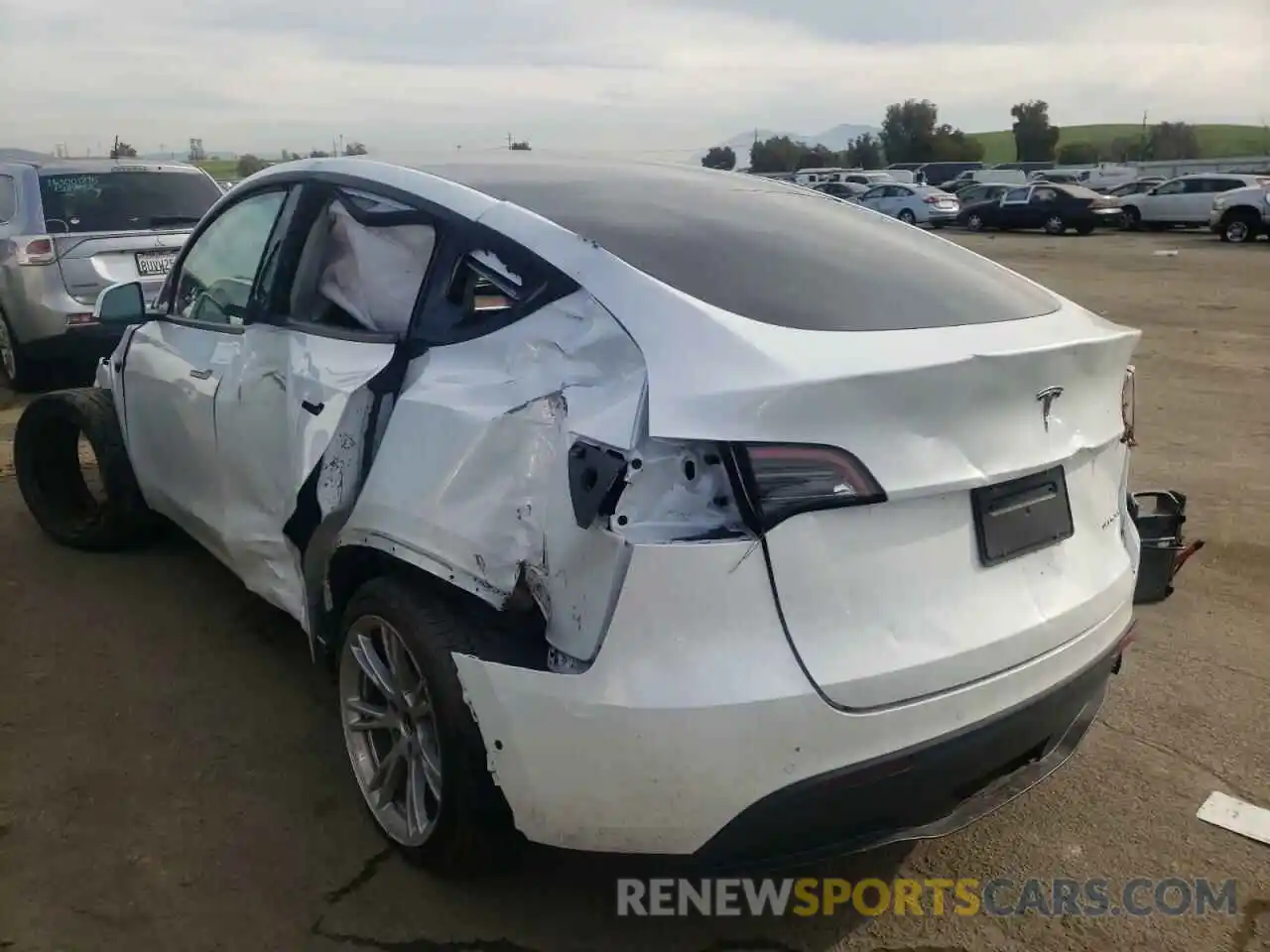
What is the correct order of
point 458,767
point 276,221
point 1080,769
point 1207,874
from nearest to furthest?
point 458,767, point 1207,874, point 1080,769, point 276,221

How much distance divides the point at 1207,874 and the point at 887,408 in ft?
5.19

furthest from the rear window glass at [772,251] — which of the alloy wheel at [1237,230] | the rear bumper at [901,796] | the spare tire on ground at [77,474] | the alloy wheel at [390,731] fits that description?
the alloy wheel at [1237,230]

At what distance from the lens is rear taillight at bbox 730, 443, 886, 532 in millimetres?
2029

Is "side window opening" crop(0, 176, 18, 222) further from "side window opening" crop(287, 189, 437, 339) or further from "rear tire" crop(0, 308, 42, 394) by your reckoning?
"side window opening" crop(287, 189, 437, 339)

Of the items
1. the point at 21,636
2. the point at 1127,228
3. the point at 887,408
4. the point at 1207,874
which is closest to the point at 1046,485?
the point at 887,408

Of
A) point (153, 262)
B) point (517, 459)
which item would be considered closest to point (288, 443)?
point (517, 459)

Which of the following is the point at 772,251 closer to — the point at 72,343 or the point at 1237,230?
the point at 72,343

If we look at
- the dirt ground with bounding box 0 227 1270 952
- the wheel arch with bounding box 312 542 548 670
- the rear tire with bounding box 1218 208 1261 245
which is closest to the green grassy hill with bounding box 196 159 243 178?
the dirt ground with bounding box 0 227 1270 952

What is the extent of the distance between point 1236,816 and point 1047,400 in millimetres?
1425

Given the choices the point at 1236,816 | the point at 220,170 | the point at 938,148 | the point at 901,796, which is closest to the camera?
the point at 901,796

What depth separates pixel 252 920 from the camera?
100 inches

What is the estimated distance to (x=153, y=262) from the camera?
7.85 m

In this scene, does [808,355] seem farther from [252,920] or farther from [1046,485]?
[252,920]

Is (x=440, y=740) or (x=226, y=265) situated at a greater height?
(x=226, y=265)
